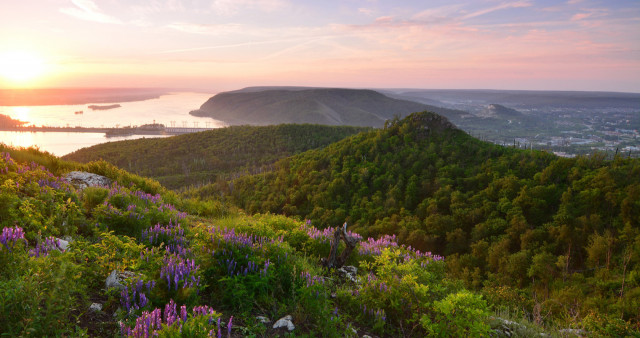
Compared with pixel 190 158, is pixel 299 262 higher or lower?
higher

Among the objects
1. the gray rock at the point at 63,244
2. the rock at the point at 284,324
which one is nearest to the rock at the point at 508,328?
the rock at the point at 284,324

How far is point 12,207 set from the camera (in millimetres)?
4141

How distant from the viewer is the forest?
3.26 m

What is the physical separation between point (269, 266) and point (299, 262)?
58 cm

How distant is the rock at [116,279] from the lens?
3406 millimetres

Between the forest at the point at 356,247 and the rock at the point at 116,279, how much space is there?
5cm

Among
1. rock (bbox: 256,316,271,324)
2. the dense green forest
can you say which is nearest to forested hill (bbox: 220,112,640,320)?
the dense green forest

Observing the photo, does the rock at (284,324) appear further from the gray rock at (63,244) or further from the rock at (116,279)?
the gray rock at (63,244)

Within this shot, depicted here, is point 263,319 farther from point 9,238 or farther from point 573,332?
point 573,332

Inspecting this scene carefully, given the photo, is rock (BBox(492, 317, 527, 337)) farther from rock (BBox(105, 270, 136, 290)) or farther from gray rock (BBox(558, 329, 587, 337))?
rock (BBox(105, 270, 136, 290))

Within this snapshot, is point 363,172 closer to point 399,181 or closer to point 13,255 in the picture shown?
point 399,181

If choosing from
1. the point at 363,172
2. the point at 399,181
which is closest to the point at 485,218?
the point at 399,181

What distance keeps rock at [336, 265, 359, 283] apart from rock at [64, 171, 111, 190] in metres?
6.88

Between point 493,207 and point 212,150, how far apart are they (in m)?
114
